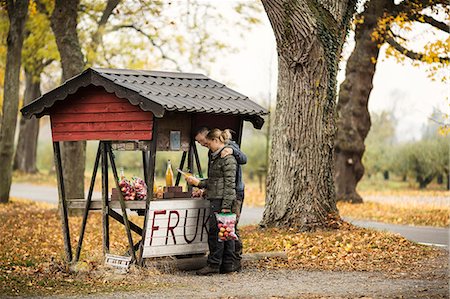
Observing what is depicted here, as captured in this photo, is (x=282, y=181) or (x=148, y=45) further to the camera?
(x=148, y=45)

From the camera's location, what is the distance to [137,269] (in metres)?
10.6

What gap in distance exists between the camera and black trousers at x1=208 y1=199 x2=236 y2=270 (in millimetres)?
10891

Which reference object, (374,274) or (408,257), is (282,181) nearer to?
(408,257)

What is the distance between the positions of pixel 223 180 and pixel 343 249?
9.48ft

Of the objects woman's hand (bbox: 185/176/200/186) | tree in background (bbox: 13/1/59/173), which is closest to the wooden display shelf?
woman's hand (bbox: 185/176/200/186)

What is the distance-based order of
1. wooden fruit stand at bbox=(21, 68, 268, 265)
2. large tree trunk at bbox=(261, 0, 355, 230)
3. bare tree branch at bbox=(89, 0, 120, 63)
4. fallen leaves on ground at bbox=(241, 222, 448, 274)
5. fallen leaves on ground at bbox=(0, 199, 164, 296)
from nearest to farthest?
1. fallen leaves on ground at bbox=(0, 199, 164, 296)
2. wooden fruit stand at bbox=(21, 68, 268, 265)
3. fallen leaves on ground at bbox=(241, 222, 448, 274)
4. large tree trunk at bbox=(261, 0, 355, 230)
5. bare tree branch at bbox=(89, 0, 120, 63)

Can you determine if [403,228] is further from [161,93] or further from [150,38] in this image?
[150,38]

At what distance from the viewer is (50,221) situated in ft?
62.5

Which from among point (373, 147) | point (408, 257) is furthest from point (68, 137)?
point (373, 147)

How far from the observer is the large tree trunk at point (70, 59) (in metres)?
20.1

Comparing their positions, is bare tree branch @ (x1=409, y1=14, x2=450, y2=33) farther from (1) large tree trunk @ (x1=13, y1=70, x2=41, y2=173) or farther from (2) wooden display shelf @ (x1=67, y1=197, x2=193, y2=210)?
(1) large tree trunk @ (x1=13, y1=70, x2=41, y2=173)

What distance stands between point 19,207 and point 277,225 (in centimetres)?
1063

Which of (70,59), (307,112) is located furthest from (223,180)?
(70,59)

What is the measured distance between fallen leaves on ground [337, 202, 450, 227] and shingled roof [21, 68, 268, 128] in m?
9.07
